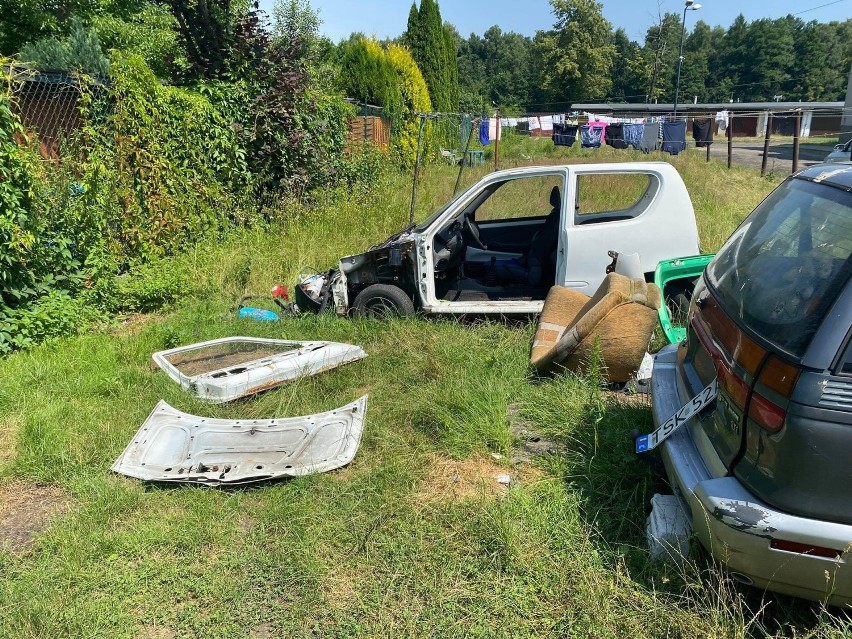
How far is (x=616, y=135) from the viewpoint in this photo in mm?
17562

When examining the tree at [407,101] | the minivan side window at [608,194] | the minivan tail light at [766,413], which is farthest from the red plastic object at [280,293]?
the tree at [407,101]

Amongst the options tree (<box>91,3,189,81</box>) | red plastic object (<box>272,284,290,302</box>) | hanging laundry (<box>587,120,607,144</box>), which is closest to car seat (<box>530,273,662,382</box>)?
red plastic object (<box>272,284,290,302</box>)

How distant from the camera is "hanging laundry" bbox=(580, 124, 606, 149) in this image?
18.1 meters

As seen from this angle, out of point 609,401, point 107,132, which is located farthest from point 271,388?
point 107,132

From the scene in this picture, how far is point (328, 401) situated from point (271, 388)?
19.0 inches

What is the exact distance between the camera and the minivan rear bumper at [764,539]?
1843mm

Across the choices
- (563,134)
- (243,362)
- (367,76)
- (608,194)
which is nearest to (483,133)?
(563,134)

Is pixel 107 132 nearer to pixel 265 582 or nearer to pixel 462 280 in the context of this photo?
pixel 462 280

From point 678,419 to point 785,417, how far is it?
2.23 feet

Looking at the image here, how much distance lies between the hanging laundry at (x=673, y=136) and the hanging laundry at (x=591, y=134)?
190 cm

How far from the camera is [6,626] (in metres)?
2.43

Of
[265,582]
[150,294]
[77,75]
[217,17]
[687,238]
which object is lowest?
[265,582]

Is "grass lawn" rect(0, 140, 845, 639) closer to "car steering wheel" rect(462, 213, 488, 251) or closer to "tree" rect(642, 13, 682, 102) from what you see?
"car steering wheel" rect(462, 213, 488, 251)

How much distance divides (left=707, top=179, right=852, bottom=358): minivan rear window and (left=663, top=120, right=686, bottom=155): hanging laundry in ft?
55.3
